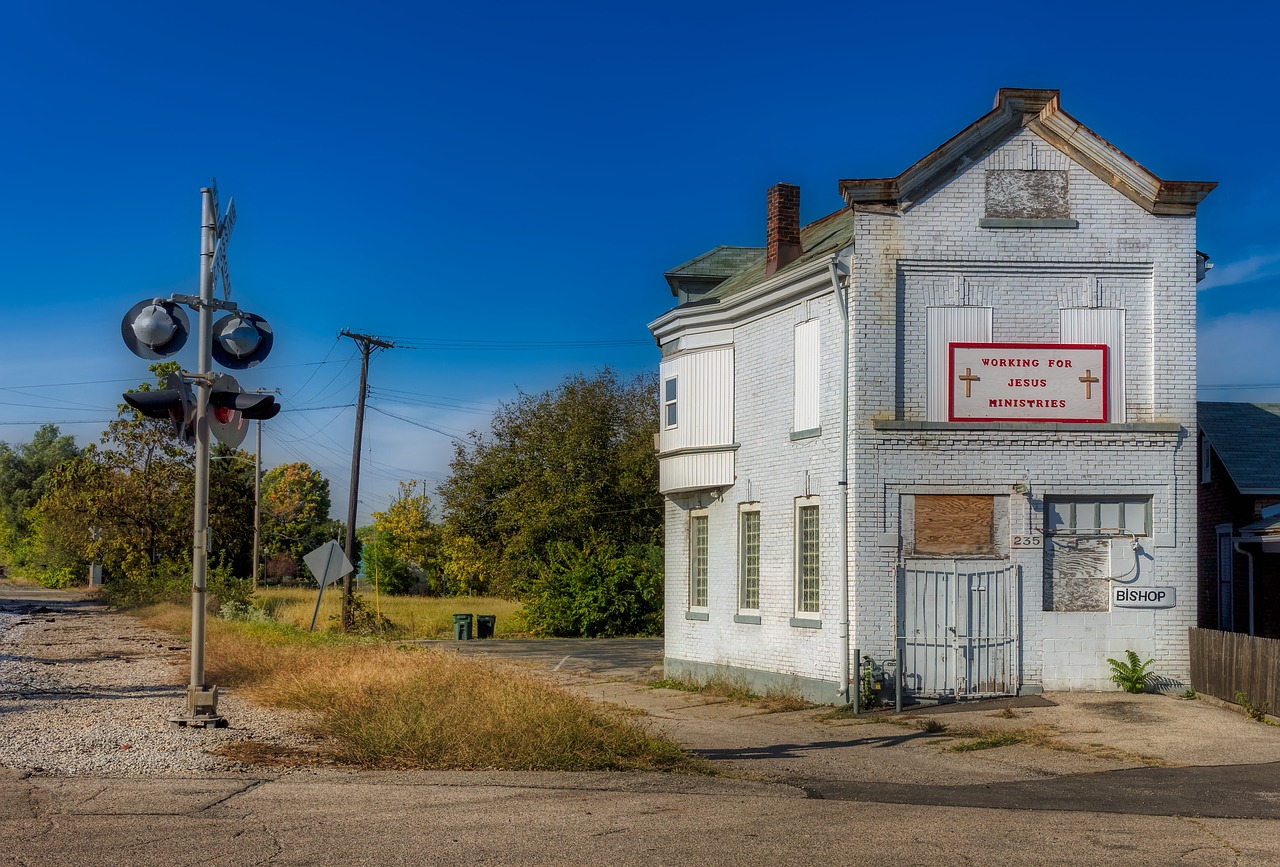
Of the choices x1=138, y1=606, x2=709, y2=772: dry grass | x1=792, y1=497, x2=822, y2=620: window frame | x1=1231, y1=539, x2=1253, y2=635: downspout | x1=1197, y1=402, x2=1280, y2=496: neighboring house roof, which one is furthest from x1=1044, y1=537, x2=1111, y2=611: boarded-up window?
x1=138, y1=606, x2=709, y2=772: dry grass

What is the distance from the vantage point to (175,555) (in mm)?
48531

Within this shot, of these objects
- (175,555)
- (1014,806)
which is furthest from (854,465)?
(175,555)

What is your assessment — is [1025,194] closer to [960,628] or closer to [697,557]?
[960,628]

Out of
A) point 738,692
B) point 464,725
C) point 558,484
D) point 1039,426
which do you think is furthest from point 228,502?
point 464,725

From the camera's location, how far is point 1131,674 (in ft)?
57.2

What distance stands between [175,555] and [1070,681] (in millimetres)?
39668

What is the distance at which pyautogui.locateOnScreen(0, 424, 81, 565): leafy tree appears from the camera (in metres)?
107

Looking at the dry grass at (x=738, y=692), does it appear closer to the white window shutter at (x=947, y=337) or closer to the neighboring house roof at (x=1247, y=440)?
the white window shutter at (x=947, y=337)

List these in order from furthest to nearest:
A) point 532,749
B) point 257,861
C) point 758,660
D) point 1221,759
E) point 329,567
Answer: point 329,567
point 758,660
point 1221,759
point 532,749
point 257,861

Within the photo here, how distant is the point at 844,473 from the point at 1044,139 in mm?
Answer: 5876

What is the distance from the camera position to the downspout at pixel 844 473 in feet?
57.7

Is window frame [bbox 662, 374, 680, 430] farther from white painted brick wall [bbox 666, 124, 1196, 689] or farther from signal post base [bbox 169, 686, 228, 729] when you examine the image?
signal post base [bbox 169, 686, 228, 729]

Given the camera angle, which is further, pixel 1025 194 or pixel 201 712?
pixel 1025 194

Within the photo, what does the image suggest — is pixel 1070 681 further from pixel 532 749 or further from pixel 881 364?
pixel 532 749
